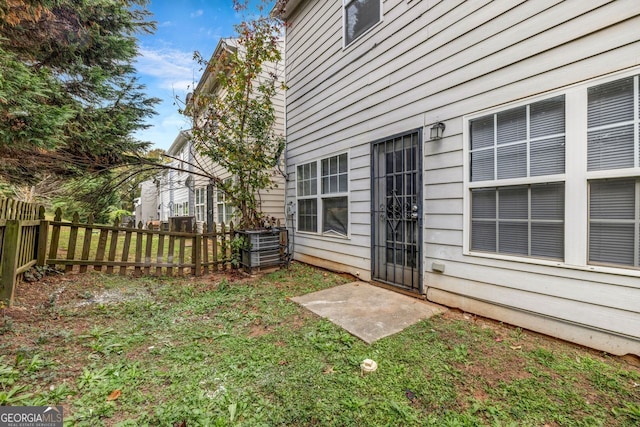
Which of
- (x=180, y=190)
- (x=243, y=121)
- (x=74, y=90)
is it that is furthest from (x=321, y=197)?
(x=180, y=190)

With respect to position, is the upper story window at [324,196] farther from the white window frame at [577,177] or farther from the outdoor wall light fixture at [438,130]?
the white window frame at [577,177]

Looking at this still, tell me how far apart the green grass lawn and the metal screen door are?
0.92m

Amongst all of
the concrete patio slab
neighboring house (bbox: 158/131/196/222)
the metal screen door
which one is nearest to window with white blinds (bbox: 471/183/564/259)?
the metal screen door

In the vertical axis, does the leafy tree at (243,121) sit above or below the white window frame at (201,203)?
above

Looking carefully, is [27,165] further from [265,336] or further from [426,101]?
[426,101]

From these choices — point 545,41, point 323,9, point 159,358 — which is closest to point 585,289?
point 545,41

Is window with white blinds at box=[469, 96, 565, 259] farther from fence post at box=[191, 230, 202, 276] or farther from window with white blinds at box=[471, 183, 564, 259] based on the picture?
fence post at box=[191, 230, 202, 276]

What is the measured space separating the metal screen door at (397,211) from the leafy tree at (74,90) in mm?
5248

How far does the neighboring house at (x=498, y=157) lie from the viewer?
217cm

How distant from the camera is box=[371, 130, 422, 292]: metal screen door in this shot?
3625 millimetres

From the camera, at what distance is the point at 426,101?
3500mm

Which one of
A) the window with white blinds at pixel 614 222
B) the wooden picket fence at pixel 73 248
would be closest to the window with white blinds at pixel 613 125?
the window with white blinds at pixel 614 222

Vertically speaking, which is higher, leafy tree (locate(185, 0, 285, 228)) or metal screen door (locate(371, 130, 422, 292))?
leafy tree (locate(185, 0, 285, 228))

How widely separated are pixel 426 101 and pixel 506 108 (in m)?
1.00
